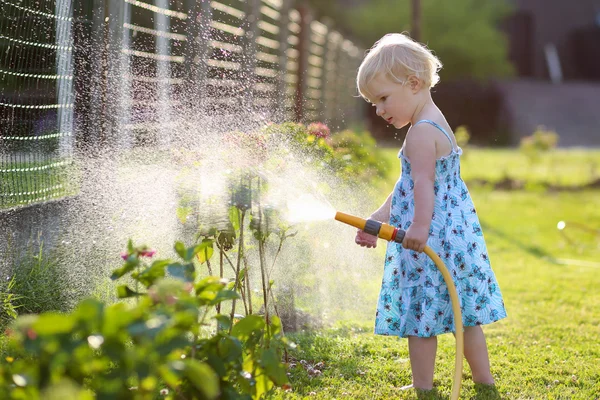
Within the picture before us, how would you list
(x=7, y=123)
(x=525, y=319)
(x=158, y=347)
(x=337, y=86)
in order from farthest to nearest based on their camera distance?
(x=337, y=86)
(x=525, y=319)
(x=7, y=123)
(x=158, y=347)

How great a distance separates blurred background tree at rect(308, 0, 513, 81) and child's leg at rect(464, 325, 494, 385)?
1772 cm

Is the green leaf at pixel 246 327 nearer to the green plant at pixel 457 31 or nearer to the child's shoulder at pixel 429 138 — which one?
the child's shoulder at pixel 429 138

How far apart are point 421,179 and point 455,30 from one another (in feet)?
61.9

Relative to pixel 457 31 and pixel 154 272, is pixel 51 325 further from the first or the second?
pixel 457 31

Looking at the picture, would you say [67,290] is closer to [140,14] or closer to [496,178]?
[140,14]

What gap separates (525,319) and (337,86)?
777 centimetres

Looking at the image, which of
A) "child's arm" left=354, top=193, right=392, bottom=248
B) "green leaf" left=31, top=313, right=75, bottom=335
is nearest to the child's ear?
"child's arm" left=354, top=193, right=392, bottom=248

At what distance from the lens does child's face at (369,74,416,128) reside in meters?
2.48

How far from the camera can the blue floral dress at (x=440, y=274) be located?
97.5 inches

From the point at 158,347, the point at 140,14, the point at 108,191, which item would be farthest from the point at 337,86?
the point at 158,347

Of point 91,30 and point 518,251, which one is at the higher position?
point 91,30

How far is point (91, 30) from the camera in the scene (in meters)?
3.25

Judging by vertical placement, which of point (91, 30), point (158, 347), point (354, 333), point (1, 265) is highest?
point (91, 30)

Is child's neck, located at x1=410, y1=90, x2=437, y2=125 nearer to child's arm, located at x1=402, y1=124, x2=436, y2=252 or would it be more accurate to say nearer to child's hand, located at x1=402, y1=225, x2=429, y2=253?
child's arm, located at x1=402, y1=124, x2=436, y2=252
